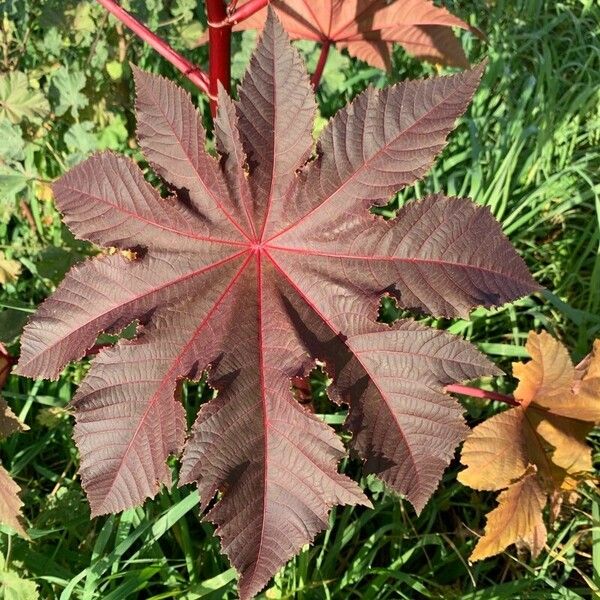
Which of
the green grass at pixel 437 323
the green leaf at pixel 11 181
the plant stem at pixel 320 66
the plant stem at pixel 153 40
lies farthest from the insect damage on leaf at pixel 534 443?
the green leaf at pixel 11 181

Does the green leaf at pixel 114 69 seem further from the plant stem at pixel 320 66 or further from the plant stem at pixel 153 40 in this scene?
the plant stem at pixel 153 40

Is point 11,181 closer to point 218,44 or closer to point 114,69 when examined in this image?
point 114,69

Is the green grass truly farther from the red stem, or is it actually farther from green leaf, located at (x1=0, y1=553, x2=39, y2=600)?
the red stem

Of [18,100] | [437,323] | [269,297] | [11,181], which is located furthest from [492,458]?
[18,100]

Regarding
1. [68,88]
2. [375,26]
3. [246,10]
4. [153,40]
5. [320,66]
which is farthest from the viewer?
[68,88]

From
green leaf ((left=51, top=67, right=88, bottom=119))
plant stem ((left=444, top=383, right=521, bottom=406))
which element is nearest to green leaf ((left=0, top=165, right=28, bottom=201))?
green leaf ((left=51, top=67, right=88, bottom=119))

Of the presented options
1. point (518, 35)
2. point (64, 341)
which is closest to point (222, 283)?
point (64, 341)
